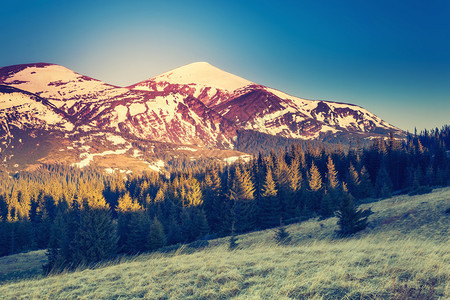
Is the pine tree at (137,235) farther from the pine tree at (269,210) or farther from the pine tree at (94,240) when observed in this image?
the pine tree at (269,210)

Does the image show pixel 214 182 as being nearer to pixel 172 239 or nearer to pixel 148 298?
pixel 172 239

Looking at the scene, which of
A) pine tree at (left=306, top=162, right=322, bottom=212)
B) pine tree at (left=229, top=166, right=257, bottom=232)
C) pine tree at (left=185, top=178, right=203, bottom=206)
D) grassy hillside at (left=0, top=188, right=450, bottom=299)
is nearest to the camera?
grassy hillside at (left=0, top=188, right=450, bottom=299)

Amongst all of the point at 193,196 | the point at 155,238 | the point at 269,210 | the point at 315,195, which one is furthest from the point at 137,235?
the point at 315,195

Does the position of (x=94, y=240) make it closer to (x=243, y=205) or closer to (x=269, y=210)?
(x=243, y=205)

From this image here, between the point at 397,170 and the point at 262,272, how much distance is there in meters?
90.7

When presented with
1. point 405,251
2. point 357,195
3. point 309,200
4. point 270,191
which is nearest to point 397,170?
point 357,195

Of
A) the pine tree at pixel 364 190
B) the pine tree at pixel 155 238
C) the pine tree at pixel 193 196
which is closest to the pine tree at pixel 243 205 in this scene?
the pine tree at pixel 193 196

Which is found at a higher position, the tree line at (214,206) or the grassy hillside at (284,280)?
the grassy hillside at (284,280)

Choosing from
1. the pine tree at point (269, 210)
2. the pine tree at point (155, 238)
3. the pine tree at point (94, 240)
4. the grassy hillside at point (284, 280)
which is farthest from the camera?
the pine tree at point (269, 210)

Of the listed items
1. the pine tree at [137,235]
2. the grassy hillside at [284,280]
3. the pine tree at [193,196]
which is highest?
the grassy hillside at [284,280]

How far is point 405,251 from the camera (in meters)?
11.2

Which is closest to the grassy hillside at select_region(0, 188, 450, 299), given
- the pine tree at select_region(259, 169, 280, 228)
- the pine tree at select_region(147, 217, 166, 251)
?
the pine tree at select_region(147, 217, 166, 251)

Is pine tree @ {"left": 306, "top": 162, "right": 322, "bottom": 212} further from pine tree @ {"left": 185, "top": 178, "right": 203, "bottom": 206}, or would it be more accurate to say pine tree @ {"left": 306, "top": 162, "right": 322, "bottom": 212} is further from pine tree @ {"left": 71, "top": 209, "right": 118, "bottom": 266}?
pine tree @ {"left": 71, "top": 209, "right": 118, "bottom": 266}

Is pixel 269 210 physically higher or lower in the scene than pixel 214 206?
lower
